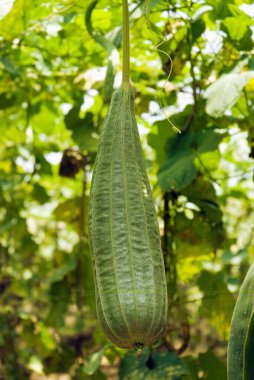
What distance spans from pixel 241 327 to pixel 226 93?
0.70 meters

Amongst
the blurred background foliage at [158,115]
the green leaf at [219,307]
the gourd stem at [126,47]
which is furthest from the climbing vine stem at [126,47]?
the green leaf at [219,307]

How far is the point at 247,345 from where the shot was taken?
916 mm

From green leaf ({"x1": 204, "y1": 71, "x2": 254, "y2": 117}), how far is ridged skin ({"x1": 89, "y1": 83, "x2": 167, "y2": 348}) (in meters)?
0.57

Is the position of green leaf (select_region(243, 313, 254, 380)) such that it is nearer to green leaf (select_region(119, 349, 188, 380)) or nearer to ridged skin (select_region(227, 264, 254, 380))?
ridged skin (select_region(227, 264, 254, 380))

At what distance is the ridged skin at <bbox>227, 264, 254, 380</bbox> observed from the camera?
38.1 inches

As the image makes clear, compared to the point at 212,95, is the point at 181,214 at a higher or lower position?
lower

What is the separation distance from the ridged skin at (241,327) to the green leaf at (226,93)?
632 mm

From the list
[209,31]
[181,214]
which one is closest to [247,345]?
[181,214]

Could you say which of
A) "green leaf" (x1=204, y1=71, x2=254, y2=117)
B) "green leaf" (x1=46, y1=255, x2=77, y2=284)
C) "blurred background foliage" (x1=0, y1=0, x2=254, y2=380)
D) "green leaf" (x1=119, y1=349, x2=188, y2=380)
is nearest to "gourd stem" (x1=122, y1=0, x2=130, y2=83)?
"blurred background foliage" (x1=0, y1=0, x2=254, y2=380)

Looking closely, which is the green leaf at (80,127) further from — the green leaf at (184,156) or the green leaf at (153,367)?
the green leaf at (153,367)

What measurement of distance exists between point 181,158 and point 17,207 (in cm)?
132

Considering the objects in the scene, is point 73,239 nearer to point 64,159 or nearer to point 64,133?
point 64,133

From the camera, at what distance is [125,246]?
0.93 m

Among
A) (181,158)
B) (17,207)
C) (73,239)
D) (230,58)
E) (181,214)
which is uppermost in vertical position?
(230,58)
